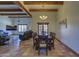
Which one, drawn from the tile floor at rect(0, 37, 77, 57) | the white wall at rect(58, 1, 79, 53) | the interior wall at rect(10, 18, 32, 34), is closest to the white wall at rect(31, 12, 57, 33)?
the interior wall at rect(10, 18, 32, 34)

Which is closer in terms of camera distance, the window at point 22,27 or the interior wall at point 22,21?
the interior wall at point 22,21

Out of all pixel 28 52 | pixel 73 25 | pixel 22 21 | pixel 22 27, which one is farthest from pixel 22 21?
pixel 73 25

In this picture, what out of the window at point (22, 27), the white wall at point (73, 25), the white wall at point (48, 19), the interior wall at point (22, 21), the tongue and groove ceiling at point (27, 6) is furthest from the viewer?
the window at point (22, 27)

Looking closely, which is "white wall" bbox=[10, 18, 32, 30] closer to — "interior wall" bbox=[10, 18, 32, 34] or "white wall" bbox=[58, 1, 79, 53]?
"interior wall" bbox=[10, 18, 32, 34]

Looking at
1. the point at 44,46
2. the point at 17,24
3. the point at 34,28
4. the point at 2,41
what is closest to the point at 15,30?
the point at 17,24

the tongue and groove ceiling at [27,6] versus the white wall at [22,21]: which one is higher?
the tongue and groove ceiling at [27,6]

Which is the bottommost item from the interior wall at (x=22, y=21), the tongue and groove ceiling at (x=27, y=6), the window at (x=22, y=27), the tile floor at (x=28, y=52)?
the tile floor at (x=28, y=52)

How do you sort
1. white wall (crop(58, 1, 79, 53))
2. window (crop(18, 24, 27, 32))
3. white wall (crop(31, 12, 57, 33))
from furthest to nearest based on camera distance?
1. window (crop(18, 24, 27, 32))
2. white wall (crop(31, 12, 57, 33))
3. white wall (crop(58, 1, 79, 53))

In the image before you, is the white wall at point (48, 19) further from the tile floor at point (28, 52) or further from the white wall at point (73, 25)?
the white wall at point (73, 25)

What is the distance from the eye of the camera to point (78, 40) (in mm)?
6859

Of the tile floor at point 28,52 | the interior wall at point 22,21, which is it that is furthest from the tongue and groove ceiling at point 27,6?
the interior wall at point 22,21

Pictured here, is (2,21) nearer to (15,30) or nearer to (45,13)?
(15,30)

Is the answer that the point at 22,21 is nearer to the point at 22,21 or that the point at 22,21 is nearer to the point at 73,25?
the point at 22,21

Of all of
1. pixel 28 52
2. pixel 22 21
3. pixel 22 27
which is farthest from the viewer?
pixel 22 27
